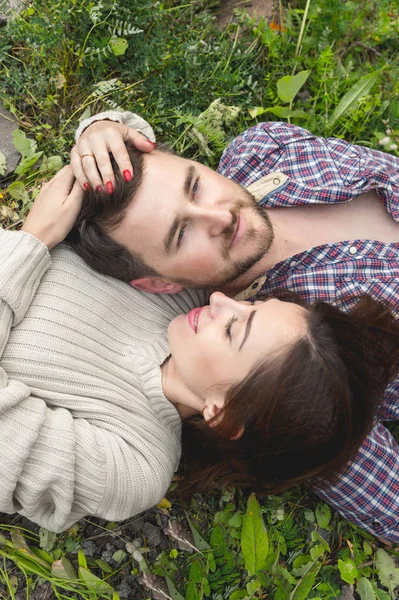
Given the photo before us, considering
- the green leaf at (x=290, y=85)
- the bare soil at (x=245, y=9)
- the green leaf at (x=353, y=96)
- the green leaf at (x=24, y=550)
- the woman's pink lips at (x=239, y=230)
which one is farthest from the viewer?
the bare soil at (x=245, y=9)

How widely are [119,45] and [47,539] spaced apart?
3089 millimetres

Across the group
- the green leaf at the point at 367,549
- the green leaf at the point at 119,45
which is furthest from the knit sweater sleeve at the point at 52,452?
the green leaf at the point at 119,45

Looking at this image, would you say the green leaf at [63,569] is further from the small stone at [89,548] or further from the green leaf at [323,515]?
the green leaf at [323,515]

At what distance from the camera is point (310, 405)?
2.62 metres

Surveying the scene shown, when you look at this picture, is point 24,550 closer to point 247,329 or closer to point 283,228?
point 247,329

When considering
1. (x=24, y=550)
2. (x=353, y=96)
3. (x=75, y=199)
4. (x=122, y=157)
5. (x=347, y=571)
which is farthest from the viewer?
(x=353, y=96)

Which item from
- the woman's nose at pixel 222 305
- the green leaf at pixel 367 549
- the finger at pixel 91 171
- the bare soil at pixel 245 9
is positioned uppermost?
the bare soil at pixel 245 9

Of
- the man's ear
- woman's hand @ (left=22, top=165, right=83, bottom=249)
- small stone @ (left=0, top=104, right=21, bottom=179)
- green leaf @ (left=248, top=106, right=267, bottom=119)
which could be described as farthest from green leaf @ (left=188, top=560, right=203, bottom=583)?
green leaf @ (left=248, top=106, right=267, bottom=119)

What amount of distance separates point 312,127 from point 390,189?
1014mm

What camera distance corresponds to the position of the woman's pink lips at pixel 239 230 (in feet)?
9.63

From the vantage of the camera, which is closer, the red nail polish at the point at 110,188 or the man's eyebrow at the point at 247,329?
the man's eyebrow at the point at 247,329

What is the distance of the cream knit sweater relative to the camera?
103 inches

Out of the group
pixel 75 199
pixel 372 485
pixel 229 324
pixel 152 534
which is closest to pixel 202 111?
pixel 75 199

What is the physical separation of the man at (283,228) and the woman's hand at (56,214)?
136mm
